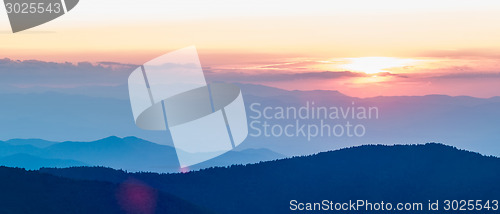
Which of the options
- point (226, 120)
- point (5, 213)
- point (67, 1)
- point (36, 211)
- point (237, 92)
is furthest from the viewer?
point (36, 211)

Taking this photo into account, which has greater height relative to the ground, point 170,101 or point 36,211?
point 170,101

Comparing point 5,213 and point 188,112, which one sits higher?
point 188,112

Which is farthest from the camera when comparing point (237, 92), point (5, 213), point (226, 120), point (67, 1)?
point (5, 213)

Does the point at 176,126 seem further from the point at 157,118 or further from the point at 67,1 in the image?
the point at 67,1

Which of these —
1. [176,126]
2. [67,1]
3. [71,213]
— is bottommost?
[71,213]

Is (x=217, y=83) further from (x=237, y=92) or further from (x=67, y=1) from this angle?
(x=67, y=1)

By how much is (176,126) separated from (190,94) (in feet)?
32.5

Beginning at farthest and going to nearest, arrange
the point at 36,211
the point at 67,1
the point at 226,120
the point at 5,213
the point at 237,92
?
the point at 36,211 < the point at 5,213 < the point at 237,92 < the point at 226,120 < the point at 67,1

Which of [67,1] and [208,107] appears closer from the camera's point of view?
[67,1]

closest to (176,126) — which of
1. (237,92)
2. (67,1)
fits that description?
(237,92)

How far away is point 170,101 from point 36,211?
55448 mm

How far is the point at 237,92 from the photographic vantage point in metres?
158

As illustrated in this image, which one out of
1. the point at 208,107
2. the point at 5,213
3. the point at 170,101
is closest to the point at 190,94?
the point at 170,101

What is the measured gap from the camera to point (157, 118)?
156500 mm
